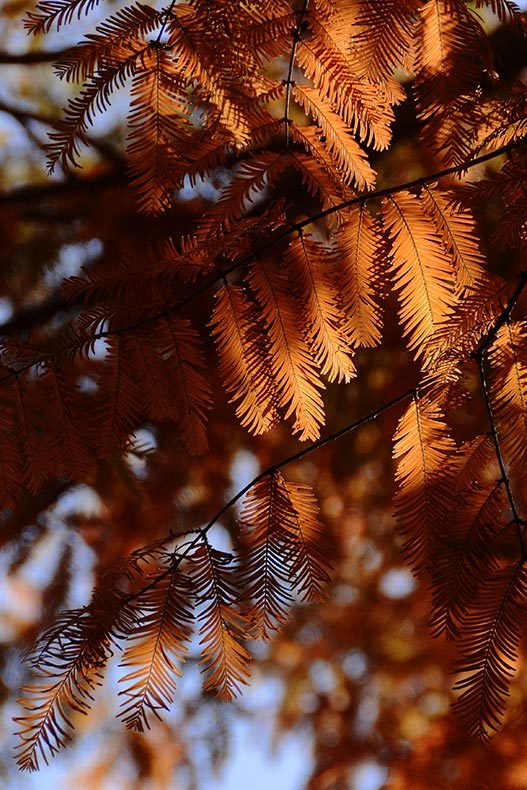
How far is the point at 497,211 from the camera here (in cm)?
287

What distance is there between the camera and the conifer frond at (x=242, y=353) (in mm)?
1034

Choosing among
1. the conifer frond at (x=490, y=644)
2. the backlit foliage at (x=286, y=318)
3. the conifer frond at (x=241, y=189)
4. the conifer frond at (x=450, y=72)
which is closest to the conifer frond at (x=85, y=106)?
the backlit foliage at (x=286, y=318)

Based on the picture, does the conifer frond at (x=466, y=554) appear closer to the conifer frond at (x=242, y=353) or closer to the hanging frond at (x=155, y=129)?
the conifer frond at (x=242, y=353)

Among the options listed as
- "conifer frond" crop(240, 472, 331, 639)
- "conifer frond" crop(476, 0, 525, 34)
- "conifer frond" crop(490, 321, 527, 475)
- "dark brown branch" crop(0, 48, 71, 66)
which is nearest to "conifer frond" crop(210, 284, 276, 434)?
"conifer frond" crop(240, 472, 331, 639)

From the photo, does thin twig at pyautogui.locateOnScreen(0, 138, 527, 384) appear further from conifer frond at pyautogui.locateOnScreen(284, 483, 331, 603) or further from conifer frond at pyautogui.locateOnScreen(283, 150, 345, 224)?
conifer frond at pyautogui.locateOnScreen(284, 483, 331, 603)

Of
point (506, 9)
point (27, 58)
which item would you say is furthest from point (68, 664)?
point (27, 58)

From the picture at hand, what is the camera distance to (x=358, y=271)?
102cm

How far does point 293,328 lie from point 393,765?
2227 mm

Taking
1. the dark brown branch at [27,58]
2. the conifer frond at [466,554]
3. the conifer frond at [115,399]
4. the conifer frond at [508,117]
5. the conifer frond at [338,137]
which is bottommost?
the conifer frond at [466,554]

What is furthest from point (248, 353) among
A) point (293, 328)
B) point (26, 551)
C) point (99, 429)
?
point (26, 551)

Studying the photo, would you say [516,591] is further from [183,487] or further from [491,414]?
[183,487]

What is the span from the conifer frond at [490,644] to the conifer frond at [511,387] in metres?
0.15

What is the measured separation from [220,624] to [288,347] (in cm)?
39

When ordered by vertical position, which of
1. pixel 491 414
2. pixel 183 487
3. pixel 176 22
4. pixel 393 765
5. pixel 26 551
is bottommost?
pixel 393 765
